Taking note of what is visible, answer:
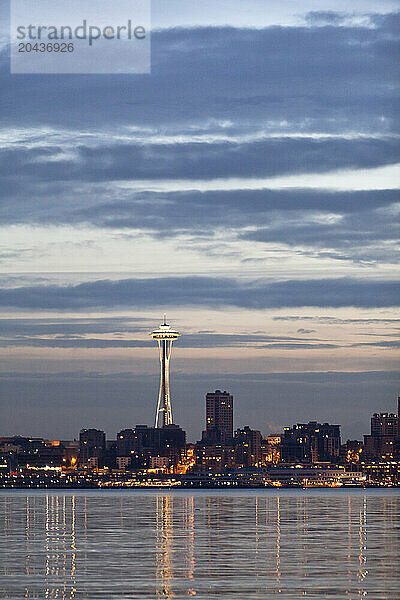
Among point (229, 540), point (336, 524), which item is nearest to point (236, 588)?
point (229, 540)

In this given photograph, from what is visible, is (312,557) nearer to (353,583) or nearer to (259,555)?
(259,555)

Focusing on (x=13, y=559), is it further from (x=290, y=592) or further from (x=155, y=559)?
(x=290, y=592)

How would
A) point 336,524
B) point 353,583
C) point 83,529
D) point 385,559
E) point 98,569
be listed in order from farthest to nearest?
point 336,524 < point 83,529 < point 385,559 < point 98,569 < point 353,583

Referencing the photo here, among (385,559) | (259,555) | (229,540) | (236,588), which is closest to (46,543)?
(229,540)

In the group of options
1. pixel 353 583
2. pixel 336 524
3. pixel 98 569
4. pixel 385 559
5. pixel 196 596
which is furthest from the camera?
pixel 336 524

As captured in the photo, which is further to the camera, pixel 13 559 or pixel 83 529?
pixel 83 529

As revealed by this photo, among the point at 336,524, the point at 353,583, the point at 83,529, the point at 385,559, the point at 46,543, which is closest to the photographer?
the point at 353,583

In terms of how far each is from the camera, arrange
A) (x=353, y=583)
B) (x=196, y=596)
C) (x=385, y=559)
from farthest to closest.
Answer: (x=385, y=559) < (x=353, y=583) < (x=196, y=596)

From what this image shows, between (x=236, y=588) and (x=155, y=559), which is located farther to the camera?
(x=155, y=559)
